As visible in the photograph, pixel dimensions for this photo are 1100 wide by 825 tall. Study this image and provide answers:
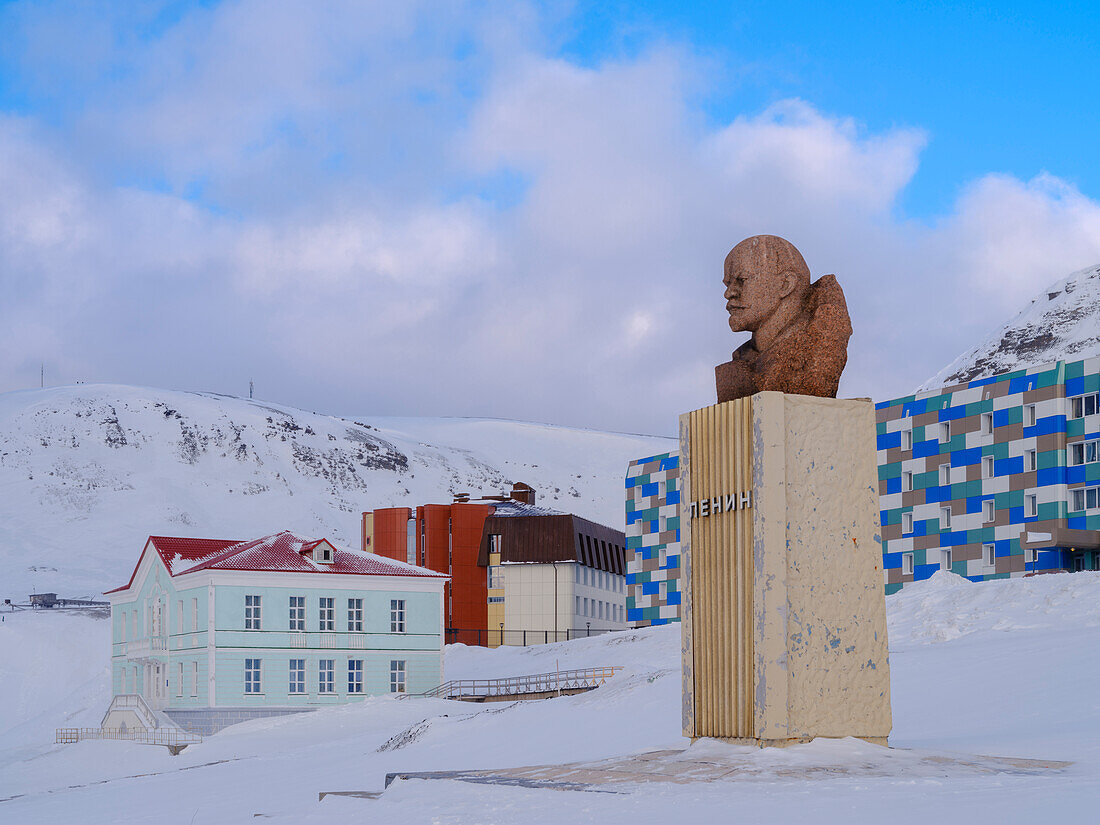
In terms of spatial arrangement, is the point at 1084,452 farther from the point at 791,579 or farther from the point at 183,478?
the point at 183,478

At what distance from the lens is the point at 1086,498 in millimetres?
53438

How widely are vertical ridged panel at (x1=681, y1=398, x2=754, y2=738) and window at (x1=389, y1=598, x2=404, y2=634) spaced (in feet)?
107

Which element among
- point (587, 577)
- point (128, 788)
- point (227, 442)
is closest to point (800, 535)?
point (128, 788)

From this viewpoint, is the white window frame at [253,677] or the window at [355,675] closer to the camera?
the white window frame at [253,677]

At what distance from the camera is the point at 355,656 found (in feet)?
147

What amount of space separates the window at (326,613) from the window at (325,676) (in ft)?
3.83

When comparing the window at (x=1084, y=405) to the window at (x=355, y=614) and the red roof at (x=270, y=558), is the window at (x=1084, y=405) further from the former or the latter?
the window at (x=355, y=614)

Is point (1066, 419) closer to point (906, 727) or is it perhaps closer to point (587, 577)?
point (587, 577)

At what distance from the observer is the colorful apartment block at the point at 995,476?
53.4 metres

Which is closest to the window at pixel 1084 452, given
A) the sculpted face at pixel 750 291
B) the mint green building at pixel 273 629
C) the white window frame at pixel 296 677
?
the mint green building at pixel 273 629

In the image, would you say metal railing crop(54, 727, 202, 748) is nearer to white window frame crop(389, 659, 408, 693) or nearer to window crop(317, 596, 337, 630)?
window crop(317, 596, 337, 630)

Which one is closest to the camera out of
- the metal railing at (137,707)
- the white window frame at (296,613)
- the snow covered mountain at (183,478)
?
the metal railing at (137,707)

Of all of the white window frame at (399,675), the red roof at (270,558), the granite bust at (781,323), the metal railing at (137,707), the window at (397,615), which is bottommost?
the metal railing at (137,707)

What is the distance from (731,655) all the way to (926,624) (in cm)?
2470
